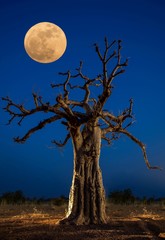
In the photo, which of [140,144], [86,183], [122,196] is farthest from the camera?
[122,196]

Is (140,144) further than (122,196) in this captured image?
No

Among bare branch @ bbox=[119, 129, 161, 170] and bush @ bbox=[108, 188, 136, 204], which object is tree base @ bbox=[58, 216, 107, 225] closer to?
bare branch @ bbox=[119, 129, 161, 170]

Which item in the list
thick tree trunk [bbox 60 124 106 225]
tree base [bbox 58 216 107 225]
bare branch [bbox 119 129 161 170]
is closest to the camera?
tree base [bbox 58 216 107 225]

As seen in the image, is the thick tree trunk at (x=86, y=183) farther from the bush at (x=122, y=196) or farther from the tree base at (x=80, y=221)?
the bush at (x=122, y=196)

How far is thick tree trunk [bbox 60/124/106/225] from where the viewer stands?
11.8 metres

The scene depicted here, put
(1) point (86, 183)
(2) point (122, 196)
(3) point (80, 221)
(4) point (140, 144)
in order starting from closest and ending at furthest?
(3) point (80, 221) → (1) point (86, 183) → (4) point (140, 144) → (2) point (122, 196)

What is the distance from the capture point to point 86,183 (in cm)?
1211

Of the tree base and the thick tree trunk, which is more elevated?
the thick tree trunk

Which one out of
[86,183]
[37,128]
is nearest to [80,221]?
[86,183]

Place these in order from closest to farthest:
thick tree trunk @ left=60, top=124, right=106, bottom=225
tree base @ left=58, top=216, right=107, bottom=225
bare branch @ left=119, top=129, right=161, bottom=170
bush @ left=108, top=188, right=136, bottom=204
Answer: tree base @ left=58, top=216, right=107, bottom=225 → thick tree trunk @ left=60, top=124, right=106, bottom=225 → bare branch @ left=119, top=129, right=161, bottom=170 → bush @ left=108, top=188, right=136, bottom=204

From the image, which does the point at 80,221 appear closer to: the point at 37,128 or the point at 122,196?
the point at 37,128

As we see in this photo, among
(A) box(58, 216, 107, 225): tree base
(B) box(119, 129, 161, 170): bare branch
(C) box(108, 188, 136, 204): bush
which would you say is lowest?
(A) box(58, 216, 107, 225): tree base

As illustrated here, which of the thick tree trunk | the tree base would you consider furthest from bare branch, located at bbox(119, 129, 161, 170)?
the tree base

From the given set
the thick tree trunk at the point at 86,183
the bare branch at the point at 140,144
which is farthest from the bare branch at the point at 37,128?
the bare branch at the point at 140,144
